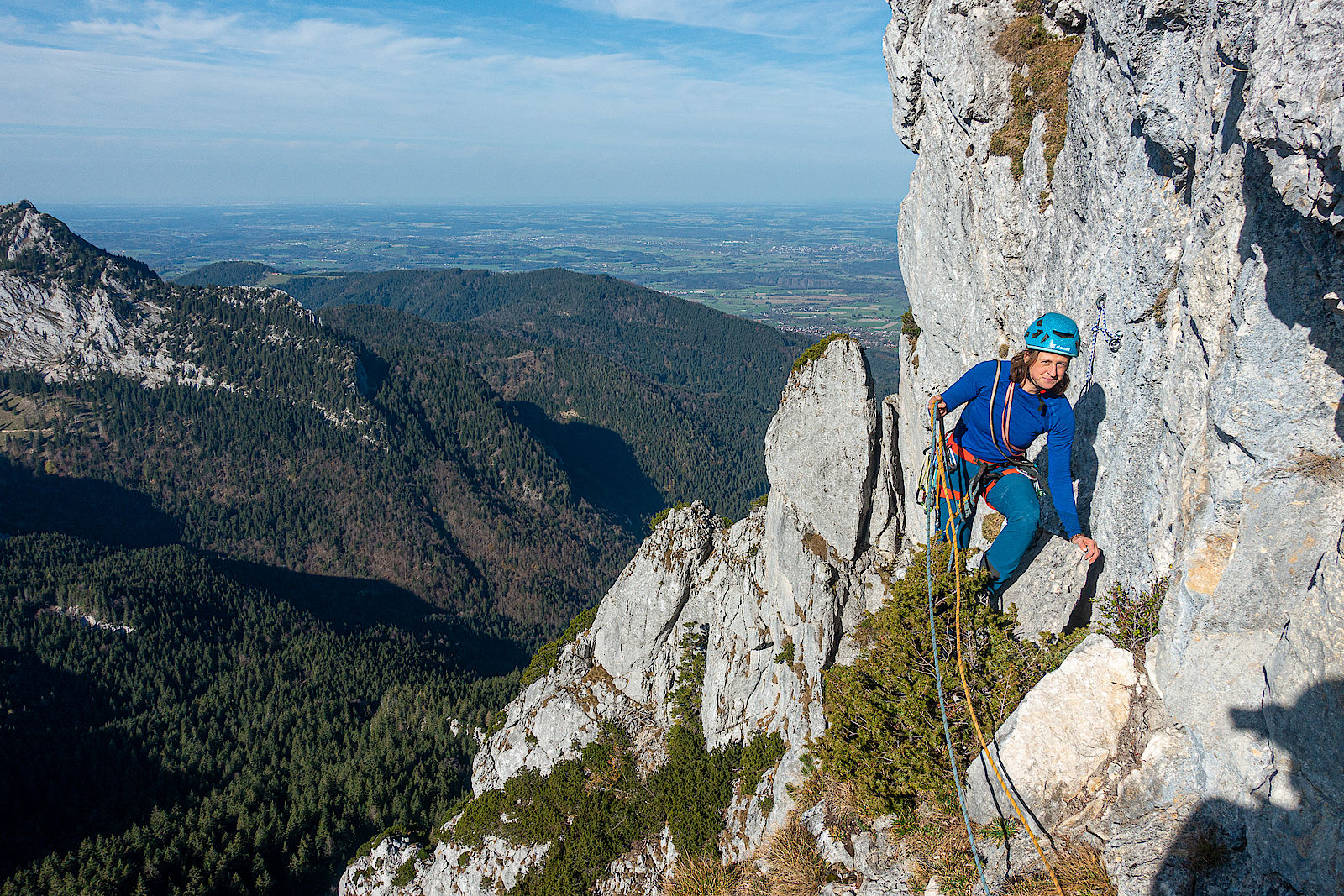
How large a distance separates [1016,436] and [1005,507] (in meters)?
1.28

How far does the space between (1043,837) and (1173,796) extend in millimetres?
1824

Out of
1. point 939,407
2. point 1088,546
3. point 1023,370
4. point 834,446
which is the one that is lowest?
point 834,446

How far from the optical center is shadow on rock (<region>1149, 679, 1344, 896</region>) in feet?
21.1

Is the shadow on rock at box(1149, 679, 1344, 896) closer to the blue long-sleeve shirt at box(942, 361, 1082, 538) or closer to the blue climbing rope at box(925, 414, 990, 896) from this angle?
the blue climbing rope at box(925, 414, 990, 896)

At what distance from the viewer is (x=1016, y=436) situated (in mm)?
10297

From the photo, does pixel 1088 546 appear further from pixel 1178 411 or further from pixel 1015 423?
pixel 1178 411

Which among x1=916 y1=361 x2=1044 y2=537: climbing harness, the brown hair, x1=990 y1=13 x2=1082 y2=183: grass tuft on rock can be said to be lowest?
x1=916 y1=361 x2=1044 y2=537: climbing harness

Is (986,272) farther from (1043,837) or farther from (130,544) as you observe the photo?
(130,544)

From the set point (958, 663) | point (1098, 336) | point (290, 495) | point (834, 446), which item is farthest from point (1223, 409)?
point (290, 495)

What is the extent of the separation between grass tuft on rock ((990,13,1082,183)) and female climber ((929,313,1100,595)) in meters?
6.99

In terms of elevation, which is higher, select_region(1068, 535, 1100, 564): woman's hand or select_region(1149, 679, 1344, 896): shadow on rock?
select_region(1068, 535, 1100, 564): woman's hand

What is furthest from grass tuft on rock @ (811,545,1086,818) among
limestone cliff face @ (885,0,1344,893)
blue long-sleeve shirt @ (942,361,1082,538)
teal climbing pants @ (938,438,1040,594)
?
blue long-sleeve shirt @ (942,361,1082,538)

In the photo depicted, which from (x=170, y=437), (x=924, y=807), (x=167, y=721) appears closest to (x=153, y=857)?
(x=167, y=721)

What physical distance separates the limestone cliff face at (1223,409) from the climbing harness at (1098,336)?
18 centimetres
